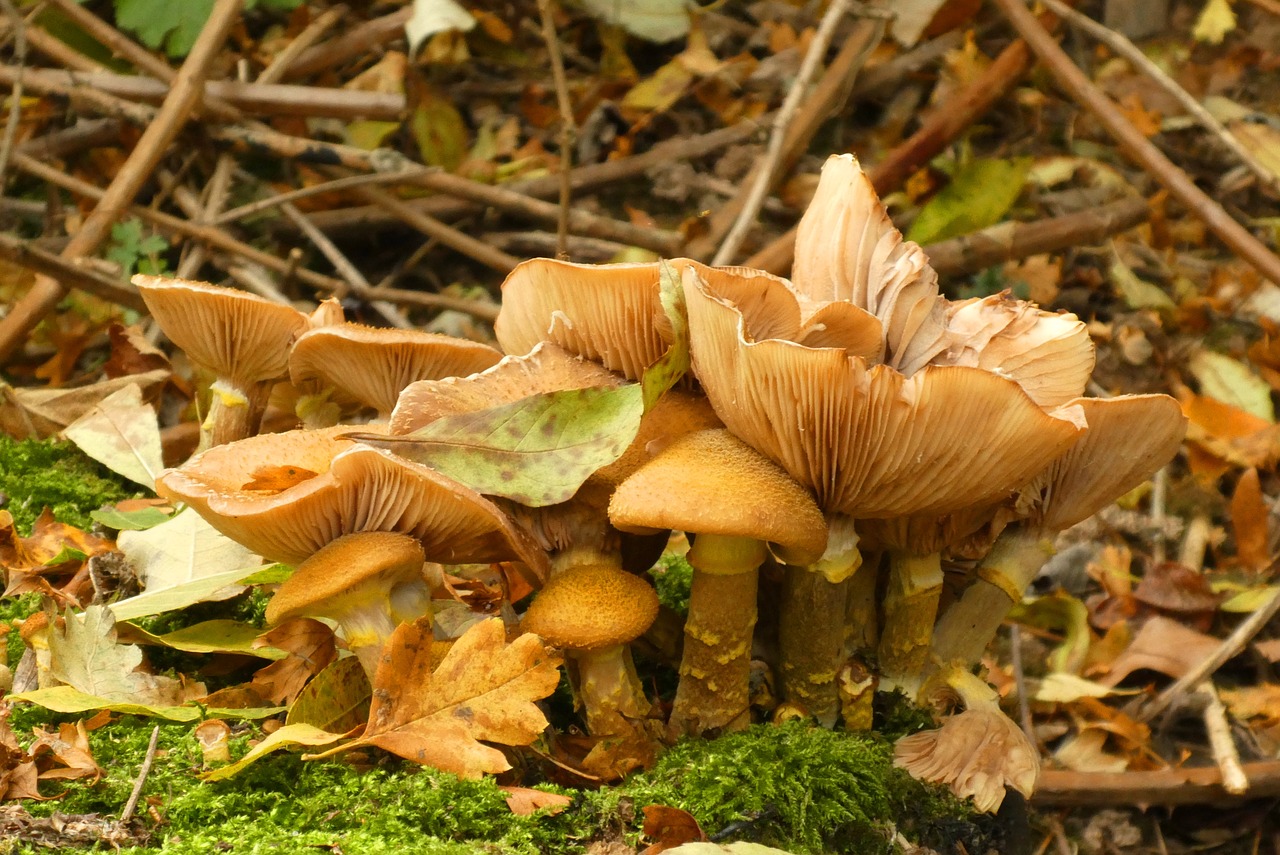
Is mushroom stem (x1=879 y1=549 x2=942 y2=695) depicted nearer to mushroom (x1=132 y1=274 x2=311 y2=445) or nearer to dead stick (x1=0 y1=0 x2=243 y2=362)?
mushroom (x1=132 y1=274 x2=311 y2=445)

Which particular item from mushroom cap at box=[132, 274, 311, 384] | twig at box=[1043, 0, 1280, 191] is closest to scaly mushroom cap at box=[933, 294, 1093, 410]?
mushroom cap at box=[132, 274, 311, 384]

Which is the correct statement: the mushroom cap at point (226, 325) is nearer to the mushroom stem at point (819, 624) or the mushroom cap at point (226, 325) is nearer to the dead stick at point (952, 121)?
the mushroom stem at point (819, 624)

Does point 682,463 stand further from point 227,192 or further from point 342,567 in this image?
point 227,192

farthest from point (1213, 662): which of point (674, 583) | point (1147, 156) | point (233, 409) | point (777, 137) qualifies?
point (233, 409)

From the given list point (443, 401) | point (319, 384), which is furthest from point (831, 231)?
point (319, 384)

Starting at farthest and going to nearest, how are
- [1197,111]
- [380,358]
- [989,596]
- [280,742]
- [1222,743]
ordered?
[1197,111]
[1222,743]
[380,358]
[989,596]
[280,742]

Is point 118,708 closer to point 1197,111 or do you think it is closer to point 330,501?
point 330,501
